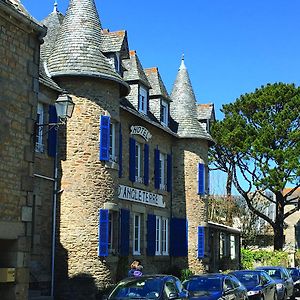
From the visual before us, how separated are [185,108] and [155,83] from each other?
224 centimetres

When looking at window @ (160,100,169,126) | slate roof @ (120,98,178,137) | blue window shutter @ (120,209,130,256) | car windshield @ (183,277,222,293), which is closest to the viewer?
car windshield @ (183,277,222,293)

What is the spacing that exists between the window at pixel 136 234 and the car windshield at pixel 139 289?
12904 mm

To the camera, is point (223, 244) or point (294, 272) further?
point (223, 244)

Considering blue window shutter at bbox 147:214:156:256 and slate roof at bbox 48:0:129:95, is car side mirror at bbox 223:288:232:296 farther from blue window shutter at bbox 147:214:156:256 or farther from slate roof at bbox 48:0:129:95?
blue window shutter at bbox 147:214:156:256

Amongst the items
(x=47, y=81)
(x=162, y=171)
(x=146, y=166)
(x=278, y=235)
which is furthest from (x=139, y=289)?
(x=278, y=235)

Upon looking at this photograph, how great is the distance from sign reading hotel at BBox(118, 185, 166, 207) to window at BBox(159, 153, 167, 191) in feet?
2.29

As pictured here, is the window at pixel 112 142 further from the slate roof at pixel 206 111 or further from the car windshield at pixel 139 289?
the car windshield at pixel 139 289

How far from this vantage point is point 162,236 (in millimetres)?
29375

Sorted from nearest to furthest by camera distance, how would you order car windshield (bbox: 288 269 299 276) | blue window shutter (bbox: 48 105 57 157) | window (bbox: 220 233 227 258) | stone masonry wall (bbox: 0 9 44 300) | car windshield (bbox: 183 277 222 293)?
1. stone masonry wall (bbox: 0 9 44 300)
2. car windshield (bbox: 183 277 222 293)
3. blue window shutter (bbox: 48 105 57 157)
4. car windshield (bbox: 288 269 299 276)
5. window (bbox: 220 233 227 258)

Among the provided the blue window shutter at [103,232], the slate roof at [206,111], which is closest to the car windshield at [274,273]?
the blue window shutter at [103,232]

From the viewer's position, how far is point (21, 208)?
14141mm

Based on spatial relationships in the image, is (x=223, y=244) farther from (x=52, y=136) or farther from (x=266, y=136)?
(x=52, y=136)

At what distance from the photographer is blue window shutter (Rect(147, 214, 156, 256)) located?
27.2 metres

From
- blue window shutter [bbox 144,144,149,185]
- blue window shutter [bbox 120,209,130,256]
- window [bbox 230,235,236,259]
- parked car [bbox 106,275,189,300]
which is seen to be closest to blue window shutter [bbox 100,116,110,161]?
blue window shutter [bbox 120,209,130,256]
